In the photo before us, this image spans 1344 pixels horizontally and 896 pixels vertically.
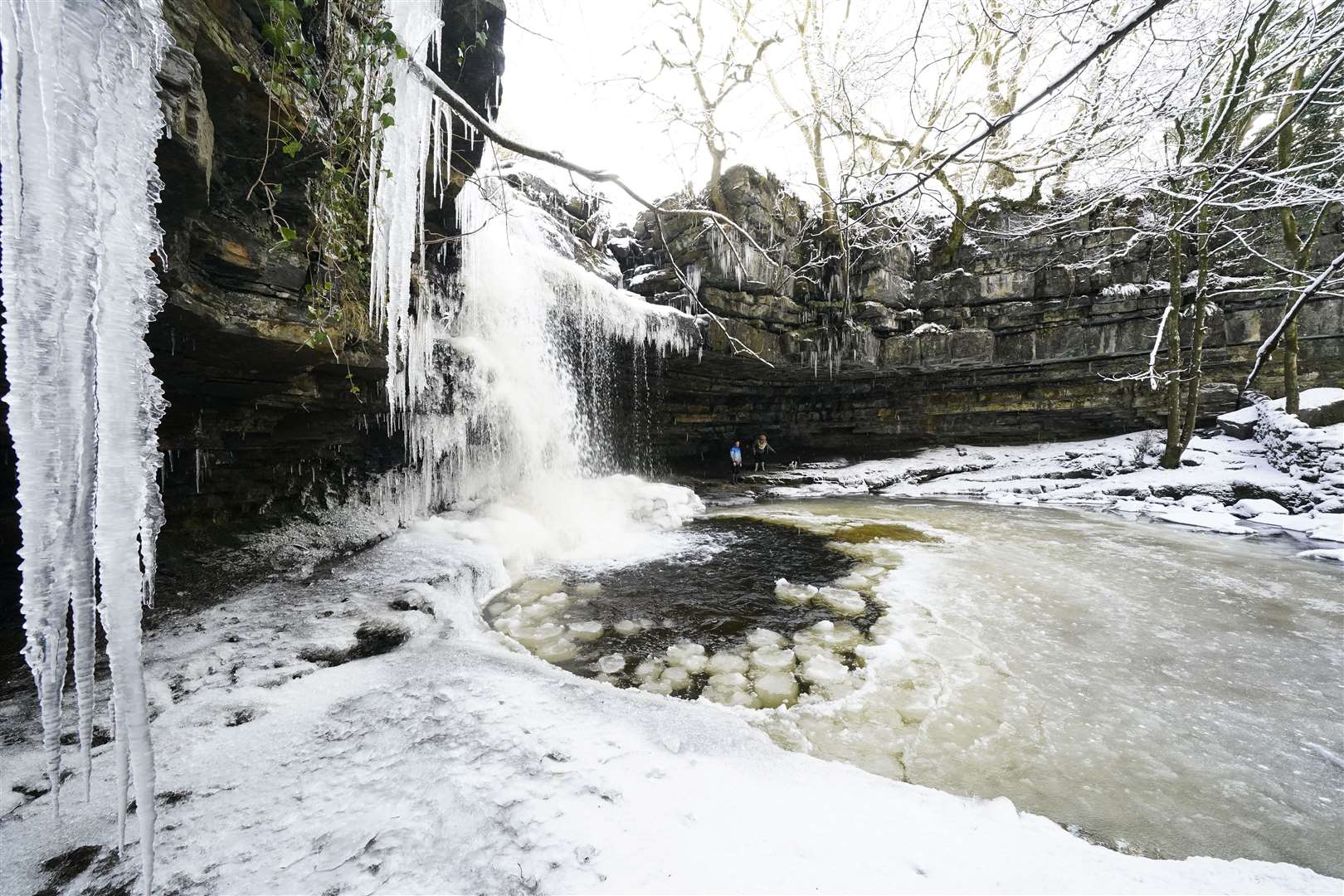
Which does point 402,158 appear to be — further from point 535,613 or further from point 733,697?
point 733,697

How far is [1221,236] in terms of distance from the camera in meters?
9.81

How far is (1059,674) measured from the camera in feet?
8.91

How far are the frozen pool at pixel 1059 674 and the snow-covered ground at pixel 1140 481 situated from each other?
85.7 inches

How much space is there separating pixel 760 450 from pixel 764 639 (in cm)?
1009

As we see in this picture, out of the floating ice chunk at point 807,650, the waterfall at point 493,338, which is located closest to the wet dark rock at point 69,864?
the floating ice chunk at point 807,650

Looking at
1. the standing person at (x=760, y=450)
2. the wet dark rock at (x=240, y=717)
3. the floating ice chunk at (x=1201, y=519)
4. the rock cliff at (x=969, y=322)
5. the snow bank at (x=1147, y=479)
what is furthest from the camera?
the standing person at (x=760, y=450)

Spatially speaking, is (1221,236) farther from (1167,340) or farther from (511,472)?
(511,472)

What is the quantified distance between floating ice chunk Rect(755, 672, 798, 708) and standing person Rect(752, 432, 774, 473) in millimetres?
10183

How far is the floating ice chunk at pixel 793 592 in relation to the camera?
3.98 meters

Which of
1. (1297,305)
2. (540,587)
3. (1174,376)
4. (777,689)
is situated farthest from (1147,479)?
(540,587)

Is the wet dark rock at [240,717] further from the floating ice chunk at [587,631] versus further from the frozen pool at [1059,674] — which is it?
the floating ice chunk at [587,631]

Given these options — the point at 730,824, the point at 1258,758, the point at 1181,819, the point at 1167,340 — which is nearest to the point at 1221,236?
the point at 1167,340

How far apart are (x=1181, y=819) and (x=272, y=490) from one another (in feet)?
22.4

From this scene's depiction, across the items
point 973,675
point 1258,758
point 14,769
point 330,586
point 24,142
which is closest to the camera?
point 24,142
